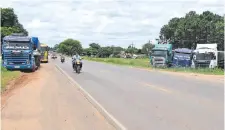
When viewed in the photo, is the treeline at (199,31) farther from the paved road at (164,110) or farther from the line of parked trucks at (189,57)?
the paved road at (164,110)

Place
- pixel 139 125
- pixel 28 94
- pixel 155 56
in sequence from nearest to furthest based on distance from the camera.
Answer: pixel 139 125
pixel 28 94
pixel 155 56

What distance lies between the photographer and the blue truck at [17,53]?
3538cm

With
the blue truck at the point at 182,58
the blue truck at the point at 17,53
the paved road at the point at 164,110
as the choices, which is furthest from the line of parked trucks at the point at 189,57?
the paved road at the point at 164,110

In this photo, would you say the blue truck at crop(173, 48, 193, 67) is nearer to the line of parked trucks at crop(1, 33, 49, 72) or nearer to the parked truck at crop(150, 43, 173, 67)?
the parked truck at crop(150, 43, 173, 67)

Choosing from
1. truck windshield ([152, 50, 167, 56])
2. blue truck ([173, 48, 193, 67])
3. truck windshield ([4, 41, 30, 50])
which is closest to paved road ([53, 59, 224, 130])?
truck windshield ([4, 41, 30, 50])

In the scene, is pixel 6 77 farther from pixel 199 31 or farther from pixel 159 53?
pixel 199 31

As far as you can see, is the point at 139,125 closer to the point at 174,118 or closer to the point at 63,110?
the point at 174,118

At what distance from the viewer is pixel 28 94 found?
17625mm

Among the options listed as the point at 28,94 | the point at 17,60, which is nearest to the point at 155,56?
the point at 17,60

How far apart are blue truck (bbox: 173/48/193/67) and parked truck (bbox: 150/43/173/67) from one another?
0.86 metres

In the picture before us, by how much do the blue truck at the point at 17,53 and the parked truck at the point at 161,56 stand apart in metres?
19.8

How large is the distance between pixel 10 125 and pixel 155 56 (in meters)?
42.6

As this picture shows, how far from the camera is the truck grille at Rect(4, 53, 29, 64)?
117 feet

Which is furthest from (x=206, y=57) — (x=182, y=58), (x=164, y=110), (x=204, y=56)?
(x=164, y=110)
